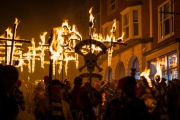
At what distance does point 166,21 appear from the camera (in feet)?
68.5

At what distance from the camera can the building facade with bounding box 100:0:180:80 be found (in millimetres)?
19406

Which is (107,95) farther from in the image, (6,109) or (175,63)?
(6,109)

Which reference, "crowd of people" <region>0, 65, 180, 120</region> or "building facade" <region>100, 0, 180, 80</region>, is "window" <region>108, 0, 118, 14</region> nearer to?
"building facade" <region>100, 0, 180, 80</region>

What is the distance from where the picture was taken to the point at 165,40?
67.4ft

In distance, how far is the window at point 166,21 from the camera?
65.3 ft

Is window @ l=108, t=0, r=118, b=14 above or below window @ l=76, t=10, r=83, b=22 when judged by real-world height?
below

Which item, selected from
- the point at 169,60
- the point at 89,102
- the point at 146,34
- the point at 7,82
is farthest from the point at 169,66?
the point at 7,82

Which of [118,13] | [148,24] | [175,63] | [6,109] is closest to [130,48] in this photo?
[148,24]

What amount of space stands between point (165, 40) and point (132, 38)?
4762 mm

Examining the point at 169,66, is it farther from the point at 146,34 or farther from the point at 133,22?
the point at 133,22

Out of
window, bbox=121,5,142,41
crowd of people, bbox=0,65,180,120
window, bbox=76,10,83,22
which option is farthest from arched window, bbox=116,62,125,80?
window, bbox=76,10,83,22

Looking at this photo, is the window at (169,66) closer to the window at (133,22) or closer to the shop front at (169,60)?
the shop front at (169,60)

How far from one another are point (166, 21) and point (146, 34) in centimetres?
315

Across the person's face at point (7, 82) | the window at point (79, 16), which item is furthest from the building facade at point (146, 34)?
the window at point (79, 16)
